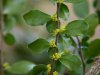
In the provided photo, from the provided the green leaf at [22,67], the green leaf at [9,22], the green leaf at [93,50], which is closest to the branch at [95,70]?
the green leaf at [93,50]

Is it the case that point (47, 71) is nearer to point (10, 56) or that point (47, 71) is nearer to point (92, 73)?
point (92, 73)

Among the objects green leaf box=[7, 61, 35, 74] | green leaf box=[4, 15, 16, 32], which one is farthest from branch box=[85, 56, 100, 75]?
green leaf box=[4, 15, 16, 32]

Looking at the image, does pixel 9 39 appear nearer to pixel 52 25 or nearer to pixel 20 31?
pixel 52 25

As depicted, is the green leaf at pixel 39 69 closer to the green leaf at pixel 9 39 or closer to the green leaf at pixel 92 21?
the green leaf at pixel 92 21

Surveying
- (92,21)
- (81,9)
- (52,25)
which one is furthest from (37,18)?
(81,9)

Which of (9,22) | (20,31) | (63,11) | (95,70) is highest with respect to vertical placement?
(20,31)

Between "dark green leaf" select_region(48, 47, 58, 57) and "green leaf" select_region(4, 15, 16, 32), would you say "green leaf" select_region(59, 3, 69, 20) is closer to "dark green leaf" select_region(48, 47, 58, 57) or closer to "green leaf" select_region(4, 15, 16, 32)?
"dark green leaf" select_region(48, 47, 58, 57)
